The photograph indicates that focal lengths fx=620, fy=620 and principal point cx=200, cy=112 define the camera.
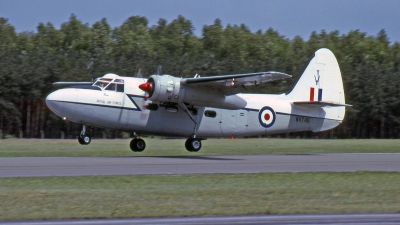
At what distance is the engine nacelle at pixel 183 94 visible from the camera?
25781 mm

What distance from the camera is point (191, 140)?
28469 mm

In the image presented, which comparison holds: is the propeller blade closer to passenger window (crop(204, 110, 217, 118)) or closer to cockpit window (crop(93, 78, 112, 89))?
cockpit window (crop(93, 78, 112, 89))

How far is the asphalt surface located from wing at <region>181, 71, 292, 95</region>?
14.3 meters

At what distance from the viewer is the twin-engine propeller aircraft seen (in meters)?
25.9

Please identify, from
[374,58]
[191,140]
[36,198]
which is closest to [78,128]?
[191,140]

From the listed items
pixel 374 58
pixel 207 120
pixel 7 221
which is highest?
pixel 374 58

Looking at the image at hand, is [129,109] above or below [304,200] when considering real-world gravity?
above

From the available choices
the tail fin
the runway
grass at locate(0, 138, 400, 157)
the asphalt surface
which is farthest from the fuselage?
the asphalt surface

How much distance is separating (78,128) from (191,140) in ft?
107

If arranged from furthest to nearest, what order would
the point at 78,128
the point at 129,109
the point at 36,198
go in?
the point at 78,128 → the point at 129,109 → the point at 36,198

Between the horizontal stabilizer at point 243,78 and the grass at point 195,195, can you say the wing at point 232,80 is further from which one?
the grass at point 195,195

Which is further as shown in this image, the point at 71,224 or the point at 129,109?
the point at 129,109

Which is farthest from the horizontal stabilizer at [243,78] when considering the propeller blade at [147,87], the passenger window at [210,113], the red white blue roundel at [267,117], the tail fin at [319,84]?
the tail fin at [319,84]

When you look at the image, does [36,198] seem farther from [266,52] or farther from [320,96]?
[266,52]
